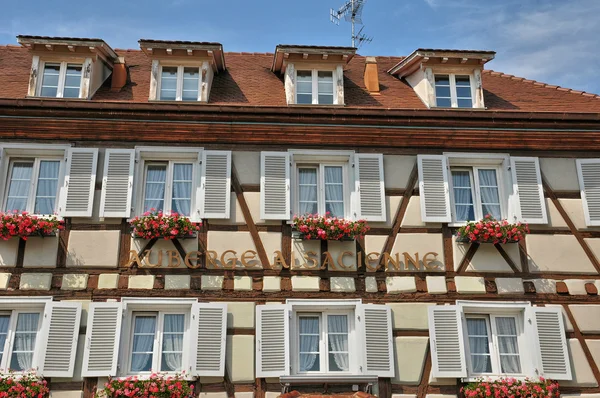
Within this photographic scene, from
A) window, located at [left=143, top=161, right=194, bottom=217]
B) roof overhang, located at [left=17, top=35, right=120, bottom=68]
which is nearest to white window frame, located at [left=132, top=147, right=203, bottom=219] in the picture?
window, located at [left=143, top=161, right=194, bottom=217]

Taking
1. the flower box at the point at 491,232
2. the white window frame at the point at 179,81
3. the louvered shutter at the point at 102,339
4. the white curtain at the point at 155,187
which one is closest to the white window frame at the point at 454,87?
the flower box at the point at 491,232

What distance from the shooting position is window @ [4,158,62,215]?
36.6 feet

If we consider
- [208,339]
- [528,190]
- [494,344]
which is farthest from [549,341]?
[208,339]

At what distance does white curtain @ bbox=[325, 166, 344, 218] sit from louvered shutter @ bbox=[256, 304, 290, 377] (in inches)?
75.2

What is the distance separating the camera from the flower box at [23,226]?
34.3 feet

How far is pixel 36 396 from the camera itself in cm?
973

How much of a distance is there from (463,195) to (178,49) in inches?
227

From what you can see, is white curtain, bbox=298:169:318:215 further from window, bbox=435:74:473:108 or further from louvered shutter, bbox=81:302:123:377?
louvered shutter, bbox=81:302:123:377

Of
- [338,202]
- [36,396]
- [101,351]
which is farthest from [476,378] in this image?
[36,396]

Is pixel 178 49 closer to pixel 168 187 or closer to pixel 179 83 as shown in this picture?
pixel 179 83

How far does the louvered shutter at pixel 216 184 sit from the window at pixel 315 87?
212 centimetres

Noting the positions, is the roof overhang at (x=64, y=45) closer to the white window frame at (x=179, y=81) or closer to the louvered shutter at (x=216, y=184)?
the white window frame at (x=179, y=81)

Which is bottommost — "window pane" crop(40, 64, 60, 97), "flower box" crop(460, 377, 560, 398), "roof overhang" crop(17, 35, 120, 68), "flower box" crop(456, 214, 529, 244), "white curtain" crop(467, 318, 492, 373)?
"flower box" crop(460, 377, 560, 398)

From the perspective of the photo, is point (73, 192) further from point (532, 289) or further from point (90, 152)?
point (532, 289)
